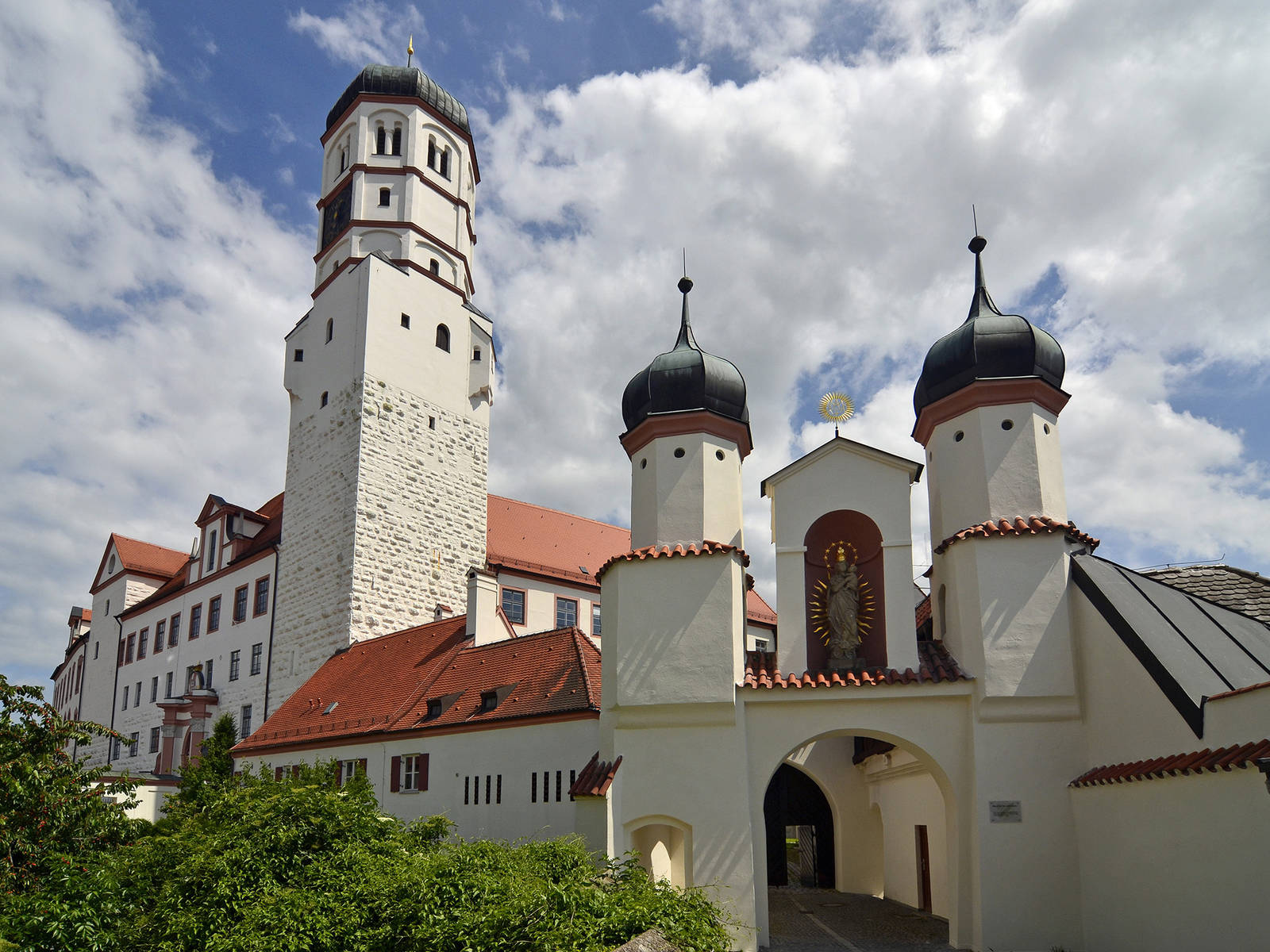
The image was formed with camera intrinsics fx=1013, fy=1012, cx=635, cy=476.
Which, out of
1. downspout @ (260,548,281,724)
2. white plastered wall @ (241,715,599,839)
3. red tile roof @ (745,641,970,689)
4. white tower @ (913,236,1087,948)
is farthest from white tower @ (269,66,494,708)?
white tower @ (913,236,1087,948)

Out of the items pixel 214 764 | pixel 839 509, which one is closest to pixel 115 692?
pixel 214 764

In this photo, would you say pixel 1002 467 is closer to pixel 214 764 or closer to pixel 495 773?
pixel 495 773

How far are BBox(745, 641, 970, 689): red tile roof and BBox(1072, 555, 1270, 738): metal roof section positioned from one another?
7.12ft

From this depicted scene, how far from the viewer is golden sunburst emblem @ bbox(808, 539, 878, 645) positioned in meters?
15.6

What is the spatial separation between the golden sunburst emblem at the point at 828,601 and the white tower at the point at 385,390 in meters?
15.5

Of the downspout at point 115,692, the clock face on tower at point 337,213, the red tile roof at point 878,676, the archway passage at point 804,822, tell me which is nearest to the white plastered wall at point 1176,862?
the red tile roof at point 878,676

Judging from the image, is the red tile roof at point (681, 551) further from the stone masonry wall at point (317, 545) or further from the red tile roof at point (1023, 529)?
the stone masonry wall at point (317, 545)

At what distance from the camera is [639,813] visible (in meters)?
14.5

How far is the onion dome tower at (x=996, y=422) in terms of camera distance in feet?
49.1

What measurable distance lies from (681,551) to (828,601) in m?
2.51

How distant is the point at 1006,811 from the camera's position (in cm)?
1335

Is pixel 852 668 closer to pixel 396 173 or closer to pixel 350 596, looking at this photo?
pixel 350 596

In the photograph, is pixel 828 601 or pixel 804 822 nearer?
pixel 828 601

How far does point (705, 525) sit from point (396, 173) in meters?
21.6
